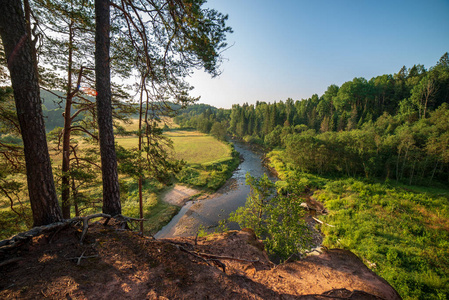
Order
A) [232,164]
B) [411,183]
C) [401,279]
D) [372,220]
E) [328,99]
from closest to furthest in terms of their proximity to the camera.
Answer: [401,279] < [372,220] < [411,183] < [232,164] < [328,99]

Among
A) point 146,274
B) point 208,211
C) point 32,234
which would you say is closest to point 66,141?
point 32,234

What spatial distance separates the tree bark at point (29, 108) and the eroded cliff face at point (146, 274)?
0.73 m

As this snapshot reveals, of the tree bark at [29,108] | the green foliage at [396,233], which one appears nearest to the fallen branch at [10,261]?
the tree bark at [29,108]

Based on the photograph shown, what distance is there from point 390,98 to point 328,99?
16988 millimetres

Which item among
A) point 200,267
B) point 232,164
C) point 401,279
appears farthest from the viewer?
point 232,164

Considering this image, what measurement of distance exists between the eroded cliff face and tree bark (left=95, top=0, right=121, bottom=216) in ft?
2.78

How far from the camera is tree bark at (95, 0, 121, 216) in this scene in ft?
13.2

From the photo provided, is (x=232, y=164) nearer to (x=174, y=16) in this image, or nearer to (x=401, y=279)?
(x=401, y=279)

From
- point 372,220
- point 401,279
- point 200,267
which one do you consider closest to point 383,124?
point 372,220

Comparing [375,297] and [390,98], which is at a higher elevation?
[390,98]

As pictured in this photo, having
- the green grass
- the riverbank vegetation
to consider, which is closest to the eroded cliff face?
the riverbank vegetation

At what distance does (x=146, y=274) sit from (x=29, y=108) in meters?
3.89

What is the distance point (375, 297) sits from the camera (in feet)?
9.04

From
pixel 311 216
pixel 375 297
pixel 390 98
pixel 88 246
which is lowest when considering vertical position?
pixel 311 216
